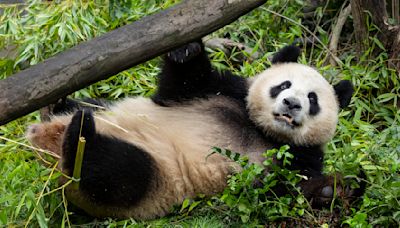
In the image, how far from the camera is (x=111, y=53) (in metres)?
4.14

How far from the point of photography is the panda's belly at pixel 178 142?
5188 mm

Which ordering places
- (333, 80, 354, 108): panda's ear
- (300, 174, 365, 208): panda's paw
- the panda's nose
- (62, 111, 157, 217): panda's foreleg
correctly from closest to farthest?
(62, 111, 157, 217): panda's foreleg → (300, 174, 365, 208): panda's paw → the panda's nose → (333, 80, 354, 108): panda's ear

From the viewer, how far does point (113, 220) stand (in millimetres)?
5090

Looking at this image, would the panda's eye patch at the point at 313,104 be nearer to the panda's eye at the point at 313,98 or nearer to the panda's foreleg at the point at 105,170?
the panda's eye at the point at 313,98

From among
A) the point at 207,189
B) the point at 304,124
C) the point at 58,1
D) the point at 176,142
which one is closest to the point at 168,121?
the point at 176,142

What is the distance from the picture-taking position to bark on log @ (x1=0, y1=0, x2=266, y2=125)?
4.00 meters

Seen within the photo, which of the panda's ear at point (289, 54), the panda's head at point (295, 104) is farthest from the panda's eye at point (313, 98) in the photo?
the panda's ear at point (289, 54)

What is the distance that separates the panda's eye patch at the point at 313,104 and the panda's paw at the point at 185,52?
97 cm

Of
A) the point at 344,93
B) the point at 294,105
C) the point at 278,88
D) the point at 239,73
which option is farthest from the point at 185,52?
the point at 239,73

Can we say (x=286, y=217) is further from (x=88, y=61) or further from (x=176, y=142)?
(x=88, y=61)

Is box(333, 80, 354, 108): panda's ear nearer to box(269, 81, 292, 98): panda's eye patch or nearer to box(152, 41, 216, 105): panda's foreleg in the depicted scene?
box(269, 81, 292, 98): panda's eye patch

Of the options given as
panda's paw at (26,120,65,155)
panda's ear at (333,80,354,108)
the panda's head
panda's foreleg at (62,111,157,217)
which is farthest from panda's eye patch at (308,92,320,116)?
panda's paw at (26,120,65,155)

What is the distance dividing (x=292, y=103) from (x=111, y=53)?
1742mm

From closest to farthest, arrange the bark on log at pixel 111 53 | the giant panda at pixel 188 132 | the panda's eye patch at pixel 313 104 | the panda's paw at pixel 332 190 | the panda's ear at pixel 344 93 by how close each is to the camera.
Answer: the bark on log at pixel 111 53
the giant panda at pixel 188 132
the panda's paw at pixel 332 190
the panda's eye patch at pixel 313 104
the panda's ear at pixel 344 93
